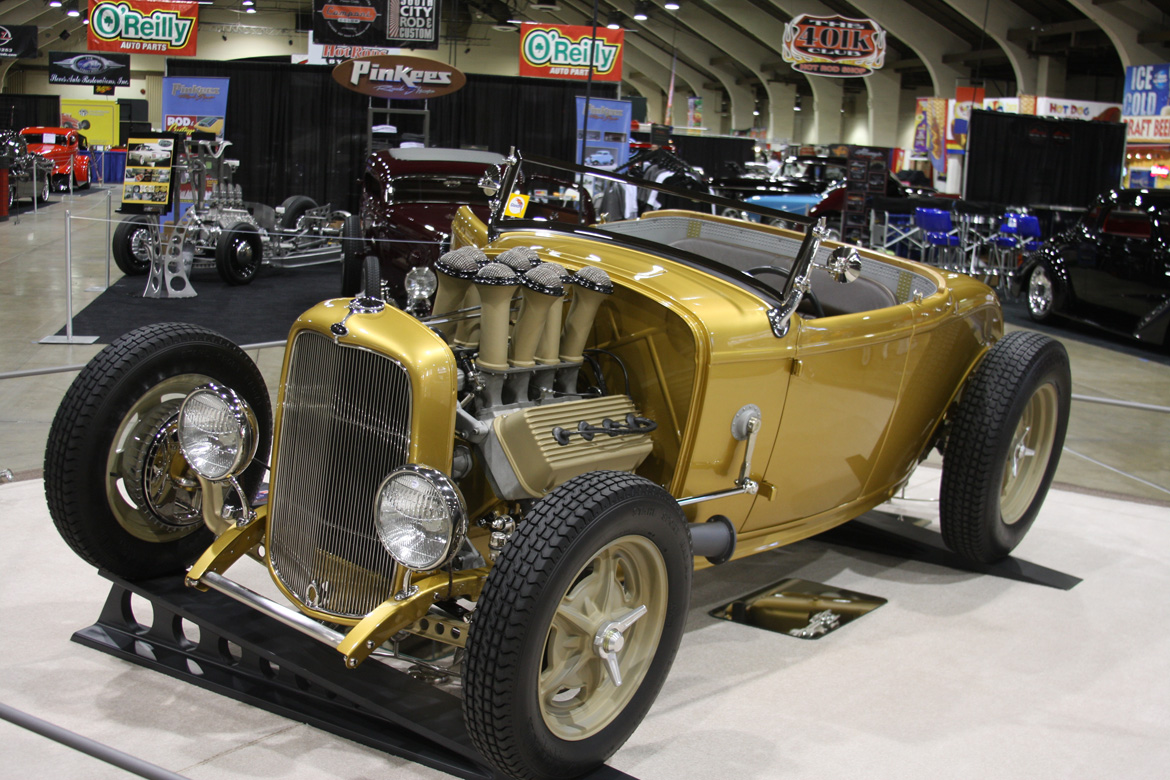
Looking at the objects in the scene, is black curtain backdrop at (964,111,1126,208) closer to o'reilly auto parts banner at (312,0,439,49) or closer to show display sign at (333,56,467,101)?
o'reilly auto parts banner at (312,0,439,49)

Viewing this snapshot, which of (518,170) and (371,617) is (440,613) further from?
(518,170)

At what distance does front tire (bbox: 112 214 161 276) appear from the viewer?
9.52m

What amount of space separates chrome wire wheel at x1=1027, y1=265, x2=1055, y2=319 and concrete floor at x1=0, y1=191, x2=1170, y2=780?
6.48 metres

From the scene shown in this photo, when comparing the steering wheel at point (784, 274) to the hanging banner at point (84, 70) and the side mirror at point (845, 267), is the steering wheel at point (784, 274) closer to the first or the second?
the side mirror at point (845, 267)

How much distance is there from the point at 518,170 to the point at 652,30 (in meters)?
31.2

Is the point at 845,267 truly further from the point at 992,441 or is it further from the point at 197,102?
the point at 197,102

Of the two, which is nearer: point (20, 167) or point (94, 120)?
point (20, 167)

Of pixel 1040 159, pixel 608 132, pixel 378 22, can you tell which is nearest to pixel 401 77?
pixel 378 22

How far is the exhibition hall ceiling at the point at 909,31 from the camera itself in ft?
61.0

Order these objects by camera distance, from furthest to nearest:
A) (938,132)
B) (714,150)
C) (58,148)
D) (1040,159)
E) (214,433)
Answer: (714,150) < (938,132) < (58,148) < (1040,159) < (214,433)

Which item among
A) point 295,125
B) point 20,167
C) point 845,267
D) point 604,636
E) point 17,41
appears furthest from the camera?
point 17,41

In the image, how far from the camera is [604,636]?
2.40m

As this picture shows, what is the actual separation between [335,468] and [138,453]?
81 centimetres

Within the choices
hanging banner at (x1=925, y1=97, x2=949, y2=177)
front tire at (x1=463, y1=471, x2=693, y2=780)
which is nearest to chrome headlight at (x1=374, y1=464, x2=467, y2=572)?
front tire at (x1=463, y1=471, x2=693, y2=780)
